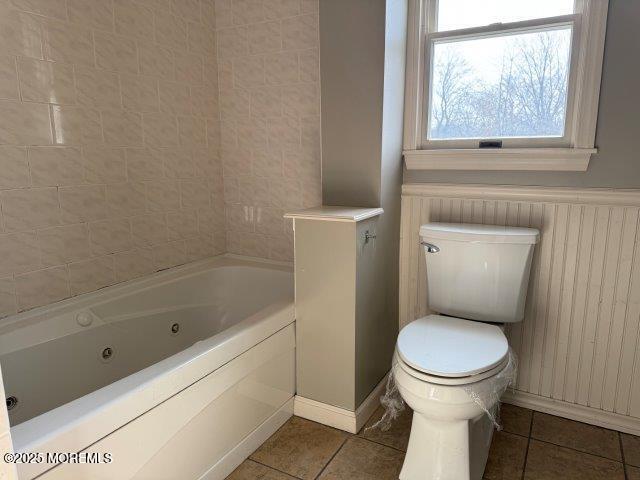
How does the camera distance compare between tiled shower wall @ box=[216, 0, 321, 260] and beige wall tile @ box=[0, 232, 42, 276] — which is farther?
tiled shower wall @ box=[216, 0, 321, 260]

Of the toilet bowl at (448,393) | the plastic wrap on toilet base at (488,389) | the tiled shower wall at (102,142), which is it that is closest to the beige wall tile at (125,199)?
the tiled shower wall at (102,142)

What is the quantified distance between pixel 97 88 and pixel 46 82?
227 mm

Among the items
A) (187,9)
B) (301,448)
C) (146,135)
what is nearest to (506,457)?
(301,448)

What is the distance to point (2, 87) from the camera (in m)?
1.71

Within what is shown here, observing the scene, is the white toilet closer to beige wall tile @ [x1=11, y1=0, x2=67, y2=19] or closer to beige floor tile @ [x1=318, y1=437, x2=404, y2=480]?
beige floor tile @ [x1=318, y1=437, x2=404, y2=480]

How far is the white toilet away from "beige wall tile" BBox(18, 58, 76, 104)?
1610 mm

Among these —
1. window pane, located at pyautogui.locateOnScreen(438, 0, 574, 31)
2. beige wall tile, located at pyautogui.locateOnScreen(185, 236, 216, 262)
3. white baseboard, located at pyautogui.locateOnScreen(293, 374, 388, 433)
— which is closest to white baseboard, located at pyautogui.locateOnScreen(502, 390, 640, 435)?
white baseboard, located at pyautogui.locateOnScreen(293, 374, 388, 433)

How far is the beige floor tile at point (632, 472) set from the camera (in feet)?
5.45

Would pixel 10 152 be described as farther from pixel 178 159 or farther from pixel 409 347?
pixel 409 347

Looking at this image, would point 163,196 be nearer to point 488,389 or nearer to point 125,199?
point 125,199

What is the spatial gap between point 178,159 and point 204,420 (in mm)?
1445

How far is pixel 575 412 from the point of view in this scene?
2000 millimetres

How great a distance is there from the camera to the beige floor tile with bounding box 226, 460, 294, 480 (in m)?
1.68

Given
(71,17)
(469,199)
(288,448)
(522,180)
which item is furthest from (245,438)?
(71,17)
